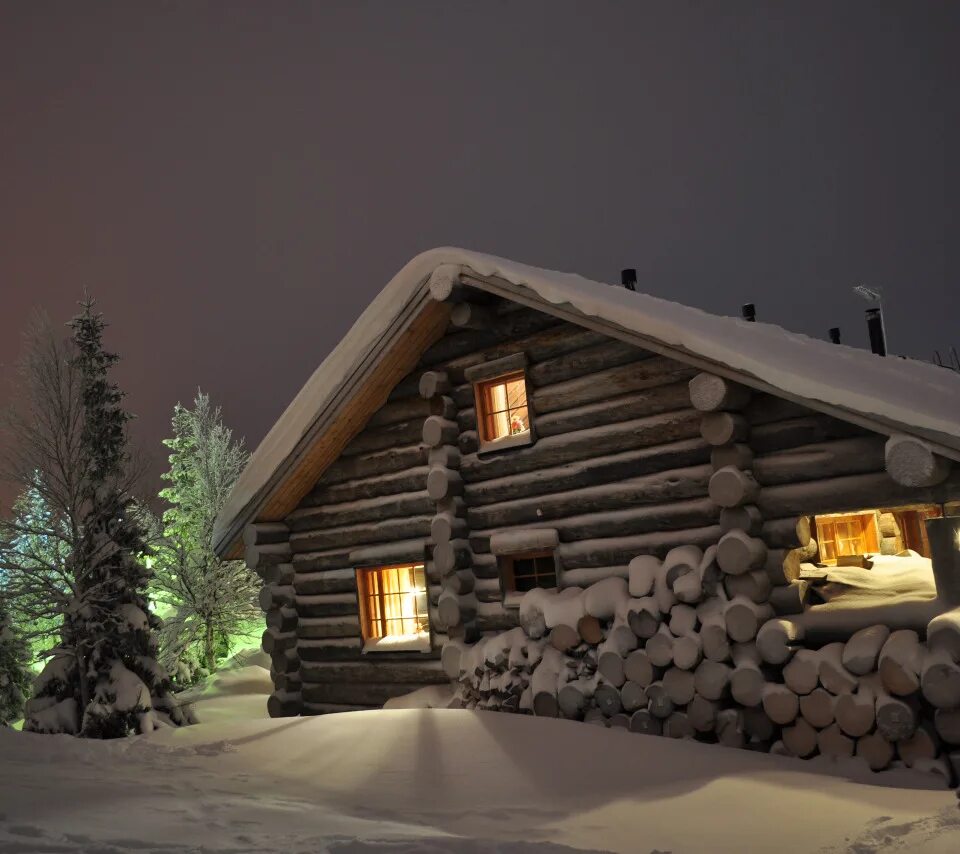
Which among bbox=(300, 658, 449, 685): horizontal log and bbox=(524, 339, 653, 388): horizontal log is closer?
bbox=(524, 339, 653, 388): horizontal log

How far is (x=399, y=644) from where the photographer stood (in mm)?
12219

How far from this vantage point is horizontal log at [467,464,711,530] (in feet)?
30.9

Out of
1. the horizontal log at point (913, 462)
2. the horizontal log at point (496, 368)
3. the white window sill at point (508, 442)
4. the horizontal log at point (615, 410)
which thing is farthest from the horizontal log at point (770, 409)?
the horizontal log at point (496, 368)

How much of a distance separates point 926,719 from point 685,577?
8.19ft

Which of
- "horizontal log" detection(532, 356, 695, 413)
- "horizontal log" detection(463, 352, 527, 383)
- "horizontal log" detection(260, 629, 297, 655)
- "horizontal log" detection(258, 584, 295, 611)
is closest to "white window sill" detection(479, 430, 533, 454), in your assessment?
"horizontal log" detection(532, 356, 695, 413)

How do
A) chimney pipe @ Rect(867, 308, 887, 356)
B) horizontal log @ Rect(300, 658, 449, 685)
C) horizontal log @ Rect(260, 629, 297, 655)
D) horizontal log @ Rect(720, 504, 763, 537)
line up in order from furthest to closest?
chimney pipe @ Rect(867, 308, 887, 356)
horizontal log @ Rect(260, 629, 297, 655)
horizontal log @ Rect(300, 658, 449, 685)
horizontal log @ Rect(720, 504, 763, 537)

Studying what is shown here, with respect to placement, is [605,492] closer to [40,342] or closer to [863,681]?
[863,681]

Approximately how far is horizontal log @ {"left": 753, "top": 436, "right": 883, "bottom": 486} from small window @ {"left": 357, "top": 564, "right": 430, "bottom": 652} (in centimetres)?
584

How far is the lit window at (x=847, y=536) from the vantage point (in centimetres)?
1452

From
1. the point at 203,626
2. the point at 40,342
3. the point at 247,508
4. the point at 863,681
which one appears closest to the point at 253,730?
the point at 247,508

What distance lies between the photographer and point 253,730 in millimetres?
10898

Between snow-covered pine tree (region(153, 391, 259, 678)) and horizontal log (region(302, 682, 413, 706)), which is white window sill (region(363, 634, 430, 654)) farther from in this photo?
snow-covered pine tree (region(153, 391, 259, 678))

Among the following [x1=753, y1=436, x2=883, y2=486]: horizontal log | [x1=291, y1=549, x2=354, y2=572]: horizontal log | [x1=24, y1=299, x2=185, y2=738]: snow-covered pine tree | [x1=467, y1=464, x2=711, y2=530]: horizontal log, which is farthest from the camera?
[x1=24, y1=299, x2=185, y2=738]: snow-covered pine tree

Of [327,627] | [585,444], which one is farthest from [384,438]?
[585,444]
